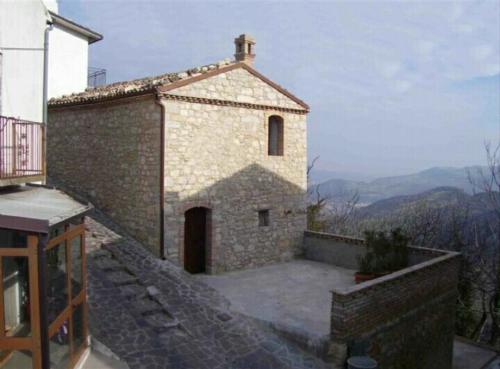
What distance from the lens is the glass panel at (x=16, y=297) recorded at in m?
5.97

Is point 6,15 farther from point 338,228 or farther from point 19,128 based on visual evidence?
point 338,228

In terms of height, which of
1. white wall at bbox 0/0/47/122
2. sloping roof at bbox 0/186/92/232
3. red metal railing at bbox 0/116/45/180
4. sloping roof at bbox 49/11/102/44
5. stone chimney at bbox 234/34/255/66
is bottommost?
sloping roof at bbox 0/186/92/232

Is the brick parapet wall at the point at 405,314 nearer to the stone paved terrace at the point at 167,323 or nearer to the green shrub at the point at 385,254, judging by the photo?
the green shrub at the point at 385,254

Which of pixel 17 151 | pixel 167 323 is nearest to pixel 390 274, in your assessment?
pixel 167 323

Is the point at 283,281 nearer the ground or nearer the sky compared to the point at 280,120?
nearer the ground

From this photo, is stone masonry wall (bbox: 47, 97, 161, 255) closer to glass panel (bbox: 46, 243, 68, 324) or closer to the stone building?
the stone building

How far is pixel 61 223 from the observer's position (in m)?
5.73

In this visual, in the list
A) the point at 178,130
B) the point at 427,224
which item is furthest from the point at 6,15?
the point at 427,224

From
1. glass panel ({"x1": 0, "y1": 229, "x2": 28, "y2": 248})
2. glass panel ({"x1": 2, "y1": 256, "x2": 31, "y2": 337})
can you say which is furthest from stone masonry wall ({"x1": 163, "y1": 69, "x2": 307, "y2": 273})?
glass panel ({"x1": 0, "y1": 229, "x2": 28, "y2": 248})

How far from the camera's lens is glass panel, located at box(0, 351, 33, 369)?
254 inches

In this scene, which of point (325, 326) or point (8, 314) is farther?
point (325, 326)

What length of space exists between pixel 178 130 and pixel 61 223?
6062 millimetres

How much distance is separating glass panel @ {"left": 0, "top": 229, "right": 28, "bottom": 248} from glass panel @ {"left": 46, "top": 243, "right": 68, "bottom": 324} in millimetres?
456

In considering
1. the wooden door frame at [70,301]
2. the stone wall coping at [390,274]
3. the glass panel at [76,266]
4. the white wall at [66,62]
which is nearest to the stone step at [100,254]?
the wooden door frame at [70,301]
